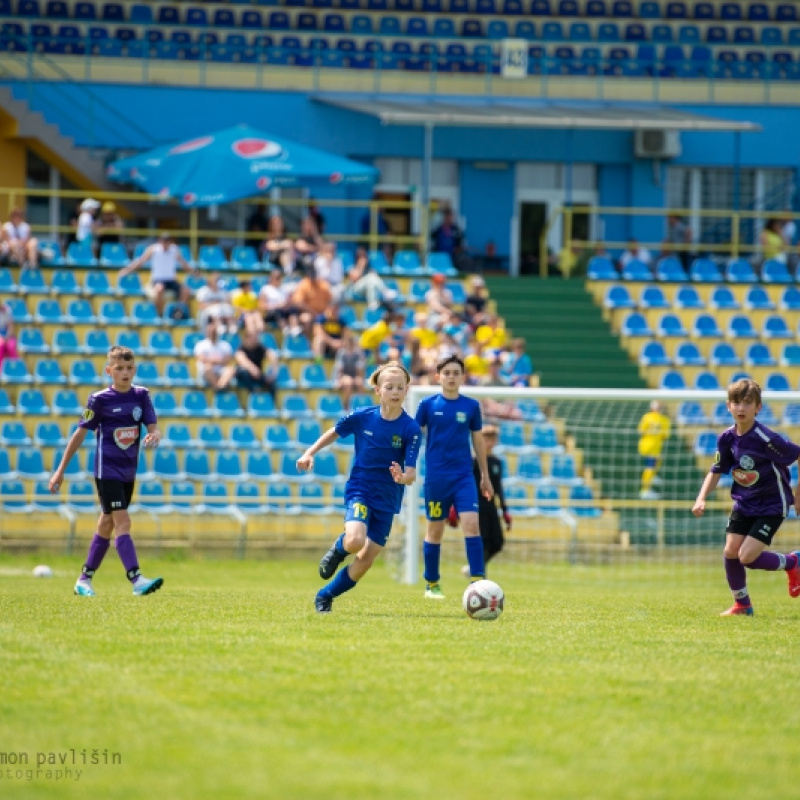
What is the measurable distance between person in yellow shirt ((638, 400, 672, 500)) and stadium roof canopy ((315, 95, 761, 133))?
30.6ft

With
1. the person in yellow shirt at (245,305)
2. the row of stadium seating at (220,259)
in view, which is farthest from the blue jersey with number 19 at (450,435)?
the row of stadium seating at (220,259)

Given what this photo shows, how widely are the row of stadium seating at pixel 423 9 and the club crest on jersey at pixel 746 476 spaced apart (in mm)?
25468

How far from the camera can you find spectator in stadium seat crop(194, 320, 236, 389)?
23172 millimetres

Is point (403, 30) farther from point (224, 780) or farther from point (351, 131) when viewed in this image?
point (224, 780)

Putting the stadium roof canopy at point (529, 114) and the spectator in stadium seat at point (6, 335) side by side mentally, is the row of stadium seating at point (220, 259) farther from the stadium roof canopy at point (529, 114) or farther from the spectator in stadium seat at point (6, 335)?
the stadium roof canopy at point (529, 114)

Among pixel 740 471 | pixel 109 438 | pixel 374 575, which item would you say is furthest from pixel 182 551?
pixel 740 471

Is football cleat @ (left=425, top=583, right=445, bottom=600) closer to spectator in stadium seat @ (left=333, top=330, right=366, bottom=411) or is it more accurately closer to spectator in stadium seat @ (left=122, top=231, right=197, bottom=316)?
spectator in stadium seat @ (left=333, top=330, right=366, bottom=411)

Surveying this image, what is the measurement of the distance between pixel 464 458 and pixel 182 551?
9.67 meters

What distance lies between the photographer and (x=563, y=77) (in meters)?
34.0

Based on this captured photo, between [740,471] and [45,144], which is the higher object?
[45,144]

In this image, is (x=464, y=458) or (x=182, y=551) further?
(x=182, y=551)

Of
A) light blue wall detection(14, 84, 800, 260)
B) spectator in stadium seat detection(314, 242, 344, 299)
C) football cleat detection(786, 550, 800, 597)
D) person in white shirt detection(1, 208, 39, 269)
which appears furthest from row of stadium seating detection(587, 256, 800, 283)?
football cleat detection(786, 550, 800, 597)

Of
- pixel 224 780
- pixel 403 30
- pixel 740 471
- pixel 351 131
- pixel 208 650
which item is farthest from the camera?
pixel 403 30

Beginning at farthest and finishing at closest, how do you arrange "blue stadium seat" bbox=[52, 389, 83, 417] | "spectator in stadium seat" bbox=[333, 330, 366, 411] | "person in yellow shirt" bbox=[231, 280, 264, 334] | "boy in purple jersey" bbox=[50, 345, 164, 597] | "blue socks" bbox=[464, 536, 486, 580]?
"person in yellow shirt" bbox=[231, 280, 264, 334] → "spectator in stadium seat" bbox=[333, 330, 366, 411] → "blue stadium seat" bbox=[52, 389, 83, 417] → "boy in purple jersey" bbox=[50, 345, 164, 597] → "blue socks" bbox=[464, 536, 486, 580]
